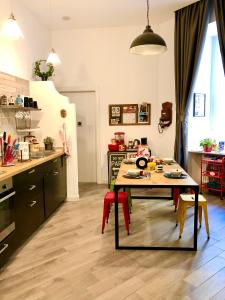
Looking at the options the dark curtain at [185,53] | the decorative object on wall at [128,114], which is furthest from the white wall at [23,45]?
the dark curtain at [185,53]

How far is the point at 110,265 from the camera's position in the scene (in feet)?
7.90

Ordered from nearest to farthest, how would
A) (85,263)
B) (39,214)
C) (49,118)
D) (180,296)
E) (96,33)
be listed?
(180,296) < (85,263) < (39,214) < (49,118) < (96,33)

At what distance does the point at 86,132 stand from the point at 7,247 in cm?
334

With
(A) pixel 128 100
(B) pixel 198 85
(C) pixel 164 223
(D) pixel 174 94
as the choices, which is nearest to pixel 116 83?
(A) pixel 128 100

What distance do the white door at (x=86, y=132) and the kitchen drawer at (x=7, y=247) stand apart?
3063 millimetres

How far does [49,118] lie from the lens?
13.9ft

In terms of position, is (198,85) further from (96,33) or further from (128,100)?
(96,33)

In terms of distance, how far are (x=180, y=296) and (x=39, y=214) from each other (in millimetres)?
1945

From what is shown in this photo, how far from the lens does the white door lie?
17.5 ft

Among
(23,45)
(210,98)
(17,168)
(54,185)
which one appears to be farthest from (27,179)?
(210,98)

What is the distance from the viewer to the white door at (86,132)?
5332 millimetres

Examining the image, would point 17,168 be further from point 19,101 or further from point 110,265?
point 110,265

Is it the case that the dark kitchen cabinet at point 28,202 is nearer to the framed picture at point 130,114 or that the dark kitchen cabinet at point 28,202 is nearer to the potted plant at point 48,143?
the potted plant at point 48,143

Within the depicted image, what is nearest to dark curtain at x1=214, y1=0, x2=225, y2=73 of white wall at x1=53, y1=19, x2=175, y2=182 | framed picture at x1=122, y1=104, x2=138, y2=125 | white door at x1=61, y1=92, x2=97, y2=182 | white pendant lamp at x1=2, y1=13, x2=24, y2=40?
white wall at x1=53, y1=19, x2=175, y2=182
